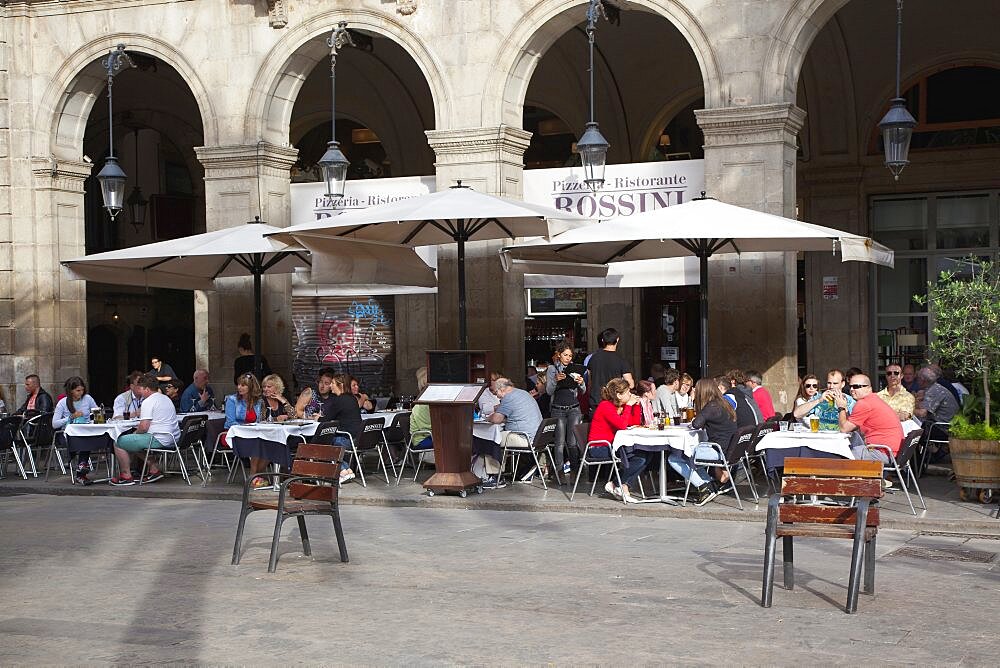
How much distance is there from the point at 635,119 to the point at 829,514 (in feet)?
46.5

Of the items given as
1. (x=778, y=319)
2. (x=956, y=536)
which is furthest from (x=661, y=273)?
(x=956, y=536)

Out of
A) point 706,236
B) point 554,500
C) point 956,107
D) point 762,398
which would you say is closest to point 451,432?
point 554,500

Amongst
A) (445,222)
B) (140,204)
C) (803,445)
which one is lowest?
(803,445)

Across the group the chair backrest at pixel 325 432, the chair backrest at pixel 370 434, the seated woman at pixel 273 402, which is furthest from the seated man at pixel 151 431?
the chair backrest at pixel 370 434

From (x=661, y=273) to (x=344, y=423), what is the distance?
15.8 ft

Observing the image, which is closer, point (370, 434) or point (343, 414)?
point (343, 414)

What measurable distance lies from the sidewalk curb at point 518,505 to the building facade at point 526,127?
3509mm

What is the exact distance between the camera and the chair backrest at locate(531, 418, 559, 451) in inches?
511

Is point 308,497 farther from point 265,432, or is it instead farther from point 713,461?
point 713,461

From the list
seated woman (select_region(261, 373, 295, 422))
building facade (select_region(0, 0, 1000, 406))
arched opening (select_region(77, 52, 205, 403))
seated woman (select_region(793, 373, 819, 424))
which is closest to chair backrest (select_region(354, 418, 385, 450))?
seated woman (select_region(261, 373, 295, 422))

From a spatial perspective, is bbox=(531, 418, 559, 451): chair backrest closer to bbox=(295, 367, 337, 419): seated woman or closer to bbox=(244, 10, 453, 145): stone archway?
bbox=(295, 367, 337, 419): seated woman

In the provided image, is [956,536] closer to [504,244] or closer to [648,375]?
[504,244]

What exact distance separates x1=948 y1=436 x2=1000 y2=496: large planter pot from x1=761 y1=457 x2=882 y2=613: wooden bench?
3.62 m

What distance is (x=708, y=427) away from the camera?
39.3ft
